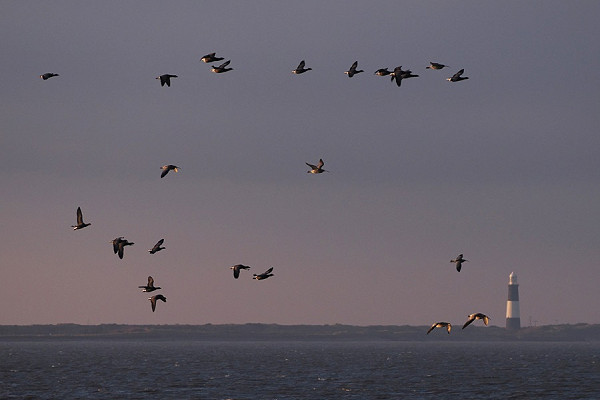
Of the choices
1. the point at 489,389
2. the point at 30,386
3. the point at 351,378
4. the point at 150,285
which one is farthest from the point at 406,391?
the point at 150,285

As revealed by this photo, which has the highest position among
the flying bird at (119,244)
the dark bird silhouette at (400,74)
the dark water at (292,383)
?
the dark bird silhouette at (400,74)

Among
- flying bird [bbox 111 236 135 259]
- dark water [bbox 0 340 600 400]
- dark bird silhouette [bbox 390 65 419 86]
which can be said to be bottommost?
dark water [bbox 0 340 600 400]

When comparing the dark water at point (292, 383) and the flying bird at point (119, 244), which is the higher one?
the flying bird at point (119, 244)

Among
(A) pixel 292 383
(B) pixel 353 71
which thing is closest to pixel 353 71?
(B) pixel 353 71

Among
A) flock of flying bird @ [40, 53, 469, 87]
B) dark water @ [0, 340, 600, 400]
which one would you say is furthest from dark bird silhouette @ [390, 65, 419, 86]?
dark water @ [0, 340, 600, 400]

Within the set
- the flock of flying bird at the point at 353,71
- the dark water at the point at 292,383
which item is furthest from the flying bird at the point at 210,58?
the dark water at the point at 292,383

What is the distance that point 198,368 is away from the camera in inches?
7185

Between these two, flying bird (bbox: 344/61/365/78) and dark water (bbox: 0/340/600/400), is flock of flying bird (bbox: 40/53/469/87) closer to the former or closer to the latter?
flying bird (bbox: 344/61/365/78)

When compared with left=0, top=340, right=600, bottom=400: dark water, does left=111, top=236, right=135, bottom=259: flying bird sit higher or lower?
higher

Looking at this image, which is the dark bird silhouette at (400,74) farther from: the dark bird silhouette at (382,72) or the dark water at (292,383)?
the dark water at (292,383)

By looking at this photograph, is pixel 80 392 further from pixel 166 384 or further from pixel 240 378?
pixel 240 378

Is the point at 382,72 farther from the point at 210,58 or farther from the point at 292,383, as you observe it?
the point at 292,383

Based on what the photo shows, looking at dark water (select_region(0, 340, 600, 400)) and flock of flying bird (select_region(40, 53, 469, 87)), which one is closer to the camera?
flock of flying bird (select_region(40, 53, 469, 87))

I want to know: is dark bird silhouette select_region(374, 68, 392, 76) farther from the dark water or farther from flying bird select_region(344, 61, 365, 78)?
the dark water
